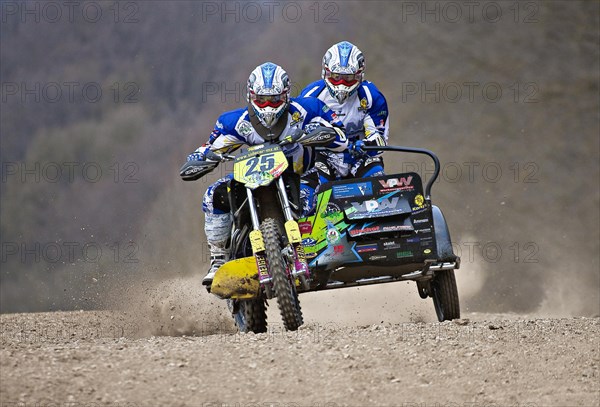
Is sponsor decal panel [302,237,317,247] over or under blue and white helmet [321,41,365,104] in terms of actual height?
under

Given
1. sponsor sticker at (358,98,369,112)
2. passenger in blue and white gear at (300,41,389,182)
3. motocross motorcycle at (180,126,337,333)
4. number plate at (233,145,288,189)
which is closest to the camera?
motocross motorcycle at (180,126,337,333)

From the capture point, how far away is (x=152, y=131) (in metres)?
18.0

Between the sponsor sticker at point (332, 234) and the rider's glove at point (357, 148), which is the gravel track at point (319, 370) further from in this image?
the rider's glove at point (357, 148)

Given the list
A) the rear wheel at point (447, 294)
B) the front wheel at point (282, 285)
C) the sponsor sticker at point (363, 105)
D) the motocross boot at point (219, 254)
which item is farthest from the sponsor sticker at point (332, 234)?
the sponsor sticker at point (363, 105)

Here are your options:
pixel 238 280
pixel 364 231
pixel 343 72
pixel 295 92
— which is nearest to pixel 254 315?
pixel 238 280

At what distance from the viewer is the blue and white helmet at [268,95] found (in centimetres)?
1044

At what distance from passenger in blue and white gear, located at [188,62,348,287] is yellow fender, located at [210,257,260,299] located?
1.48ft

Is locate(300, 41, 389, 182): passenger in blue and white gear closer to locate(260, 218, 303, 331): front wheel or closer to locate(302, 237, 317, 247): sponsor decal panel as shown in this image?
locate(302, 237, 317, 247): sponsor decal panel

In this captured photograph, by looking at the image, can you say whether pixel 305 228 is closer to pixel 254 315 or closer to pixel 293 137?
pixel 293 137

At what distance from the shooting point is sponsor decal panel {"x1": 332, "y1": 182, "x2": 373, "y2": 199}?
1055 cm

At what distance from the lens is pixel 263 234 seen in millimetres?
9648

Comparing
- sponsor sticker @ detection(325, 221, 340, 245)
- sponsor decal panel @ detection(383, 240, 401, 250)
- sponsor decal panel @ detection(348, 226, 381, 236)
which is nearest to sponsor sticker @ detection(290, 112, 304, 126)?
sponsor sticker @ detection(325, 221, 340, 245)

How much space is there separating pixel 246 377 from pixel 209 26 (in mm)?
11579

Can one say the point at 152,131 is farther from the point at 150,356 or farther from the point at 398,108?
the point at 150,356
